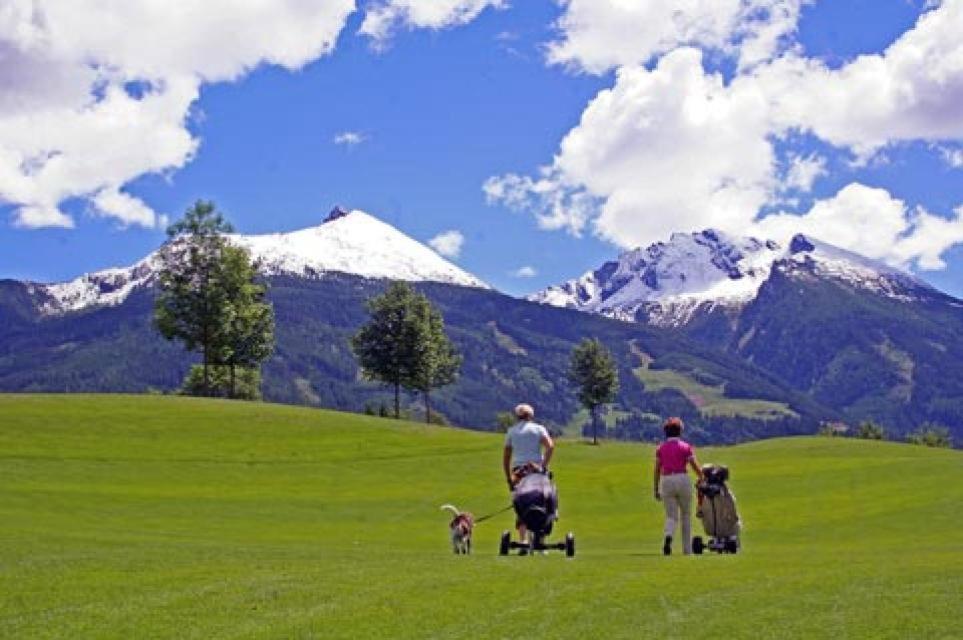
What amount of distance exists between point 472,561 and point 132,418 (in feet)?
197

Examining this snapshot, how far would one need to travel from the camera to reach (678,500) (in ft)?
83.0

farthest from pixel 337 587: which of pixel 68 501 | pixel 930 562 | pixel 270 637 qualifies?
pixel 68 501

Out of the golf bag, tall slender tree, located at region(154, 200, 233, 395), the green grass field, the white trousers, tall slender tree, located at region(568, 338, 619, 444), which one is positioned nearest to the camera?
the green grass field

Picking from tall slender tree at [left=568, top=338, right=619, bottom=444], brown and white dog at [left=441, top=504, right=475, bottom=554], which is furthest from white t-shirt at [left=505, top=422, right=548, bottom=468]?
tall slender tree at [left=568, top=338, right=619, bottom=444]

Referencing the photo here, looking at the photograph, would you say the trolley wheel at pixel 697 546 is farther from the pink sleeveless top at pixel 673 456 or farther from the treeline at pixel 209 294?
the treeline at pixel 209 294

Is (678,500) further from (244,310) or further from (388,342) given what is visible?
(388,342)

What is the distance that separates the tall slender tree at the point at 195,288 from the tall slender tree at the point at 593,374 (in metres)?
39.4

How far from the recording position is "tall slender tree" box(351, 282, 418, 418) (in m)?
114

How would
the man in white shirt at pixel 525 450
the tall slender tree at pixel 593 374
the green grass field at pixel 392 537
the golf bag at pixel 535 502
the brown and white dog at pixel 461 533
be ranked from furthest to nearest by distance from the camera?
the tall slender tree at pixel 593 374 < the brown and white dog at pixel 461 533 < the man in white shirt at pixel 525 450 < the golf bag at pixel 535 502 < the green grass field at pixel 392 537

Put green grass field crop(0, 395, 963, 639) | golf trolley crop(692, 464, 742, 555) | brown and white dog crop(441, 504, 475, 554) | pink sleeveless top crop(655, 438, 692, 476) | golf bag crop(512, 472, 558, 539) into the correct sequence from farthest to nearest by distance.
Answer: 1. brown and white dog crop(441, 504, 475, 554)
2. golf trolley crop(692, 464, 742, 555)
3. pink sleeveless top crop(655, 438, 692, 476)
4. golf bag crop(512, 472, 558, 539)
5. green grass field crop(0, 395, 963, 639)

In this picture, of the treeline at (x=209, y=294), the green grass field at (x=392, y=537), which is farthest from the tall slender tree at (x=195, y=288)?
the green grass field at (x=392, y=537)

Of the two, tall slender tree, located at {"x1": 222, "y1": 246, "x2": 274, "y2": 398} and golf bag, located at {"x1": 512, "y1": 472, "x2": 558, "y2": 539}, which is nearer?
golf bag, located at {"x1": 512, "y1": 472, "x2": 558, "y2": 539}

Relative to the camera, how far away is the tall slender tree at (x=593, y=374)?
410 feet

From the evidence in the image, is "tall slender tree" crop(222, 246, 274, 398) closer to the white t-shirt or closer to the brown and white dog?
the brown and white dog
